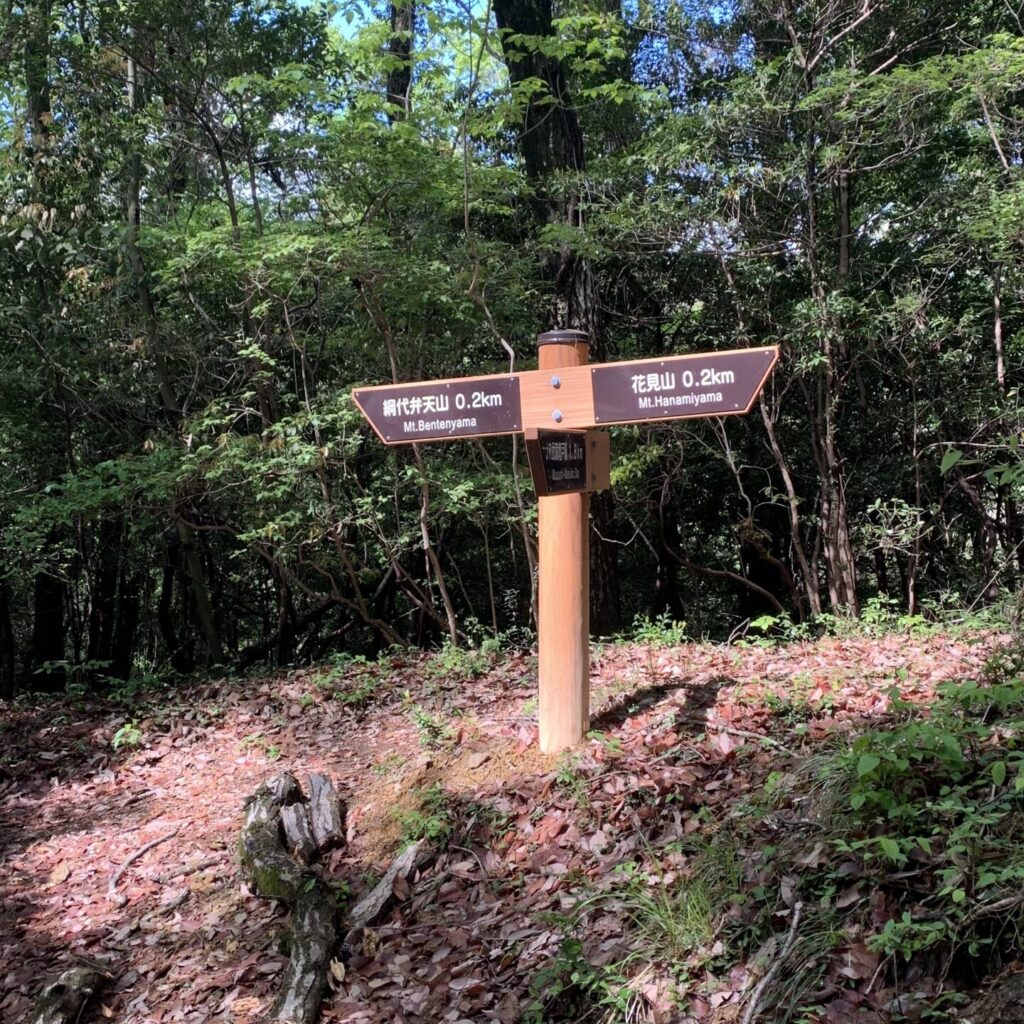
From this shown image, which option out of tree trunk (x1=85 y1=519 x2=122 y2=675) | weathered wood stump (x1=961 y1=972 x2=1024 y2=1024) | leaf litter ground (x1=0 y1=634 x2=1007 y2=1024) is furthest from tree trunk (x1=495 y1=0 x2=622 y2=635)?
weathered wood stump (x1=961 y1=972 x2=1024 y2=1024)

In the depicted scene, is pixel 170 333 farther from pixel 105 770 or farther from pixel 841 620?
pixel 841 620

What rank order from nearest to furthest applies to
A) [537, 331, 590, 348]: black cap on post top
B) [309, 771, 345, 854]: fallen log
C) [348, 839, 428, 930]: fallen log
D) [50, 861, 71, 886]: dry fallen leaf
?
Answer: [348, 839, 428, 930]: fallen log, [537, 331, 590, 348]: black cap on post top, [309, 771, 345, 854]: fallen log, [50, 861, 71, 886]: dry fallen leaf

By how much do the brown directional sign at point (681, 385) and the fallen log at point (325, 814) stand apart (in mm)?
2608

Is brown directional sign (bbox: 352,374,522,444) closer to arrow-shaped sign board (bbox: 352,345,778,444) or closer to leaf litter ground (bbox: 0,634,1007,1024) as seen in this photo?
arrow-shaped sign board (bbox: 352,345,778,444)

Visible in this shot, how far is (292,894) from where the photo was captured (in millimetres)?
3975

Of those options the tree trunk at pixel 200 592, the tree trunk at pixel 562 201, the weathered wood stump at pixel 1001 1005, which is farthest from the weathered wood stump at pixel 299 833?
the tree trunk at pixel 200 592

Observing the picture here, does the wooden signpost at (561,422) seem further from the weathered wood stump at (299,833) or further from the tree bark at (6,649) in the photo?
the tree bark at (6,649)

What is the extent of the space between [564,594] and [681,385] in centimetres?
122

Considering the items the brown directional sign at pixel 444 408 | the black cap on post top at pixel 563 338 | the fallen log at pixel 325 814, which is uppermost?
the black cap on post top at pixel 563 338

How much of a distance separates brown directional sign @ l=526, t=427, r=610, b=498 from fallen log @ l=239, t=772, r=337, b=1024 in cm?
222

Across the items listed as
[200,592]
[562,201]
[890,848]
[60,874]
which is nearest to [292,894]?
[60,874]

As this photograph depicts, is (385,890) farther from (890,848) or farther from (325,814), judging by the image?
(890,848)

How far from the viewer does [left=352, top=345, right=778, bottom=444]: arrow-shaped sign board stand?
379cm

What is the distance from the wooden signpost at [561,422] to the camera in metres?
3.93
